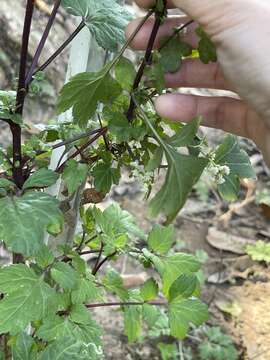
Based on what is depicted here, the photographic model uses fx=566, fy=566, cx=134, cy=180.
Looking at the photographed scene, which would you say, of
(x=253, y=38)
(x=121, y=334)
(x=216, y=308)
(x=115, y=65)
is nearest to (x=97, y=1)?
(x=115, y=65)

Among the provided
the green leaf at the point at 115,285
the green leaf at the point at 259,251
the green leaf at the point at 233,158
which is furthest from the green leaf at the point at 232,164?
the green leaf at the point at 259,251

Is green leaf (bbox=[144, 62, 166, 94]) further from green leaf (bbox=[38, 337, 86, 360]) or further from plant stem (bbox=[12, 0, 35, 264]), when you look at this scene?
green leaf (bbox=[38, 337, 86, 360])

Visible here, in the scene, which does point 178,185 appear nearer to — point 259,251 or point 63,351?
point 63,351

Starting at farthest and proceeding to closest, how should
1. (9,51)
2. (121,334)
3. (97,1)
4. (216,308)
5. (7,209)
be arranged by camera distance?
(9,51)
(216,308)
(121,334)
(97,1)
(7,209)

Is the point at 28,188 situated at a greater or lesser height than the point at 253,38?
lesser

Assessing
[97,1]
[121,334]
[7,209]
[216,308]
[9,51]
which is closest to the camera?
[7,209]

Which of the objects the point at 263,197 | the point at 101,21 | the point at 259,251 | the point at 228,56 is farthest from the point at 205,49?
the point at 263,197

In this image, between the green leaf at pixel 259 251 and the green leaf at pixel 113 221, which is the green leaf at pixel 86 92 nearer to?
the green leaf at pixel 113 221

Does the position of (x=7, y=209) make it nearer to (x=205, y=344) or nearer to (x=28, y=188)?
(x=28, y=188)

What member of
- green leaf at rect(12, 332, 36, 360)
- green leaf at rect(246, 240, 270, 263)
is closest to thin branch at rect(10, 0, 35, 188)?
green leaf at rect(12, 332, 36, 360)
